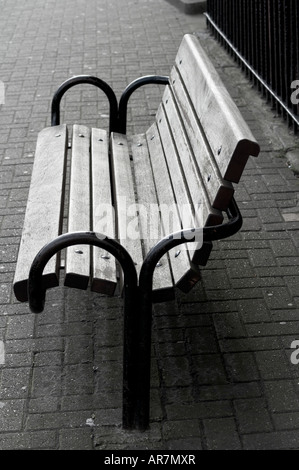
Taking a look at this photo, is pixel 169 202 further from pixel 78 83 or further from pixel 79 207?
pixel 78 83

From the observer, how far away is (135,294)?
329 centimetres

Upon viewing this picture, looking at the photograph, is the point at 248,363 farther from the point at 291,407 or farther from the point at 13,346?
the point at 13,346

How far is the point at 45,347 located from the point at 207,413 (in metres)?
0.92

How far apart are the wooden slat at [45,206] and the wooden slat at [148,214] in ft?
1.31

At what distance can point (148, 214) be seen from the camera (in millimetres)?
4109

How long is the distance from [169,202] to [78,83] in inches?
55.1

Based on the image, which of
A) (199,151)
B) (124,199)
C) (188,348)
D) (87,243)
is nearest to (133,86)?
(124,199)

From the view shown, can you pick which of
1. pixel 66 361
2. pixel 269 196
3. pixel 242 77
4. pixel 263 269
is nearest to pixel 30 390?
pixel 66 361

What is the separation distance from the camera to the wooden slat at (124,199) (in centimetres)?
379

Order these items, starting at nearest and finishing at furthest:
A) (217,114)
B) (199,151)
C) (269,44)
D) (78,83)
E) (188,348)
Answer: (217,114), (199,151), (188,348), (78,83), (269,44)

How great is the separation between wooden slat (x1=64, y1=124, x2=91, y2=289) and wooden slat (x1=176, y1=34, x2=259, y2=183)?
2.26ft

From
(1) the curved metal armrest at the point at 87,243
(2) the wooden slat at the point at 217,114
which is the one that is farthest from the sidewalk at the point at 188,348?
(2) the wooden slat at the point at 217,114

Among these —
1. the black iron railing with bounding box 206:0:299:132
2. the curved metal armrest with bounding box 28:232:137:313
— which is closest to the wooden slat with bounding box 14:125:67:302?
the curved metal armrest with bounding box 28:232:137:313

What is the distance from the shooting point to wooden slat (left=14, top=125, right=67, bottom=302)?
350 cm
